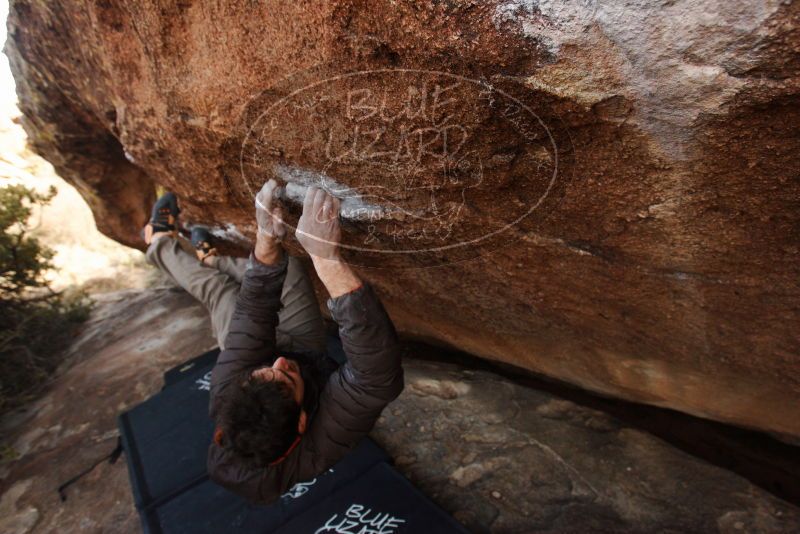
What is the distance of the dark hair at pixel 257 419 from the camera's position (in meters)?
1.66

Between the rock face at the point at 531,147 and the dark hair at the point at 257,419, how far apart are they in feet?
2.46

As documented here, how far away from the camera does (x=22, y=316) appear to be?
5145mm

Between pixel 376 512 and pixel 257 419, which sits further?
pixel 376 512

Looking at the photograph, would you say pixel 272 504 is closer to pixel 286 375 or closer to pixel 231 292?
pixel 286 375

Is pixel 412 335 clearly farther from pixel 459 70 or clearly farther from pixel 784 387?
pixel 459 70

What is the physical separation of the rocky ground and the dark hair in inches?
38.4

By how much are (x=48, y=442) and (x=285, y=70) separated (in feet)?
12.2

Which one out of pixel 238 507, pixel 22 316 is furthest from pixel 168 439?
pixel 22 316

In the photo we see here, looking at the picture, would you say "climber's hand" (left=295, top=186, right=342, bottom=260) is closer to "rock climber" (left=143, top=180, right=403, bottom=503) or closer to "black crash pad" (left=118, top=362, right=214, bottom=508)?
"rock climber" (left=143, top=180, right=403, bottom=503)

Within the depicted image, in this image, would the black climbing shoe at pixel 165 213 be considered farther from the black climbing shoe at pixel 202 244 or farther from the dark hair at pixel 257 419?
the dark hair at pixel 257 419

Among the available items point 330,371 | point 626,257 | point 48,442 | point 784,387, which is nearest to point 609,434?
point 784,387

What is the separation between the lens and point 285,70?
1344mm

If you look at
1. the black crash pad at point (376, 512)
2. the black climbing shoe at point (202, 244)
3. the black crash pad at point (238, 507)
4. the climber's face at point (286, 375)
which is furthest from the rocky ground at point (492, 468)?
the black climbing shoe at point (202, 244)

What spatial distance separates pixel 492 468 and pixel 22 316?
563 cm
